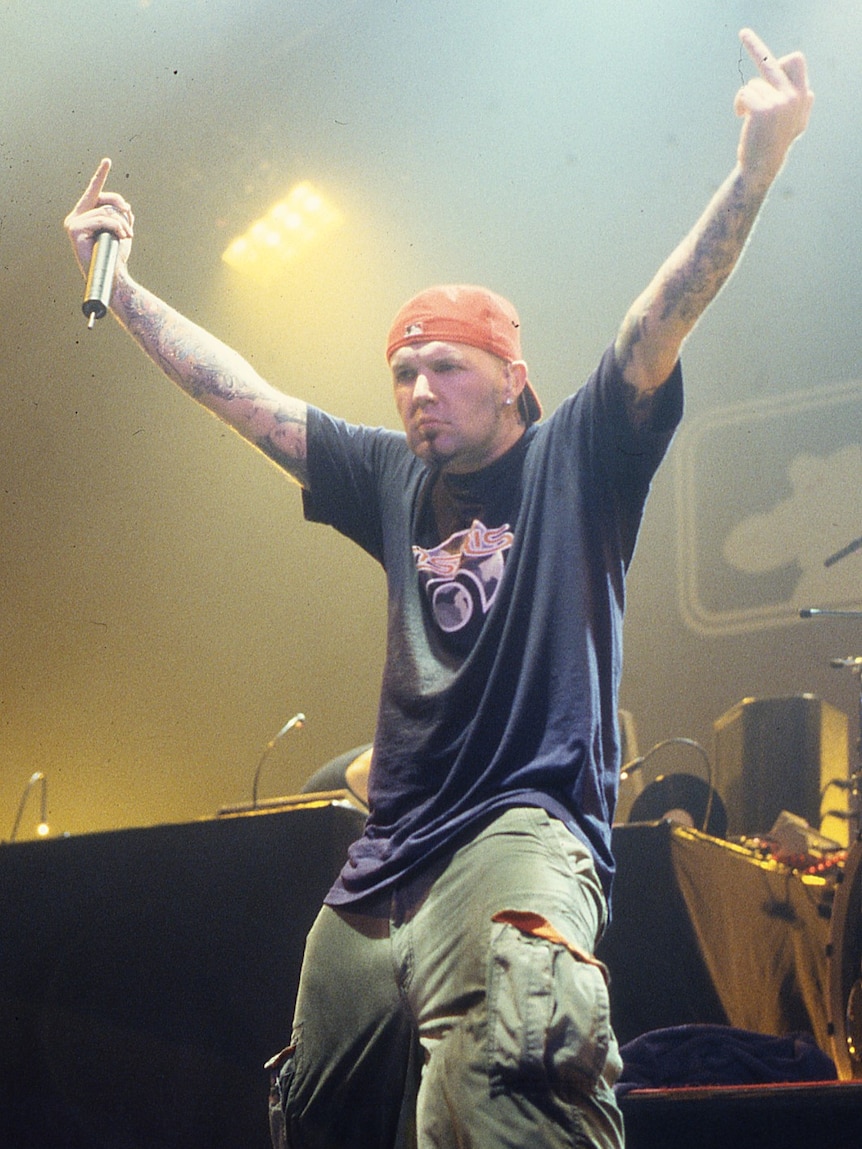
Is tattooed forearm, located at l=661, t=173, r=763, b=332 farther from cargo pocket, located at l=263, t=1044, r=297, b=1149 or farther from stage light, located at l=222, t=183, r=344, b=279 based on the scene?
stage light, located at l=222, t=183, r=344, b=279

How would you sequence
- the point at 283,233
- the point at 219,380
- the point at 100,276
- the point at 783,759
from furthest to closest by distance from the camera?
1. the point at 283,233
2. the point at 783,759
3. the point at 219,380
4. the point at 100,276

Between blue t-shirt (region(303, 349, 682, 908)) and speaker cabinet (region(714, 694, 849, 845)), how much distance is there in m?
2.73

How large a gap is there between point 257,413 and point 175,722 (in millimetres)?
2667

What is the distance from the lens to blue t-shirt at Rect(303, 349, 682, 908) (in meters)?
1.63

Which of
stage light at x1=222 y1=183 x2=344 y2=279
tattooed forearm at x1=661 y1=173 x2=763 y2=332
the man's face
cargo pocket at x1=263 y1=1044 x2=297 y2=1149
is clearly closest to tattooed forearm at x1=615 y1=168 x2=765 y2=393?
tattooed forearm at x1=661 y1=173 x2=763 y2=332

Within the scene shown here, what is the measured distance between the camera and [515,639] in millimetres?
1741

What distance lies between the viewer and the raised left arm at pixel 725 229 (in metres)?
1.62

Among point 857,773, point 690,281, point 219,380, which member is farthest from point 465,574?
point 857,773

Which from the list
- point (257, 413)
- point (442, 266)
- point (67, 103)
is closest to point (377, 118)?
point (442, 266)

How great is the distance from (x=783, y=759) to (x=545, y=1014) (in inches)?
126

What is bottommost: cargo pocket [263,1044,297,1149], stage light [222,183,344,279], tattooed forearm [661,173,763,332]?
cargo pocket [263,1044,297,1149]

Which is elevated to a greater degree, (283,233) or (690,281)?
(283,233)

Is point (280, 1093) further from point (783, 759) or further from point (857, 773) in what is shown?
point (783, 759)

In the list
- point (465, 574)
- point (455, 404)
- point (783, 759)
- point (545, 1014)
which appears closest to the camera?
point (545, 1014)
